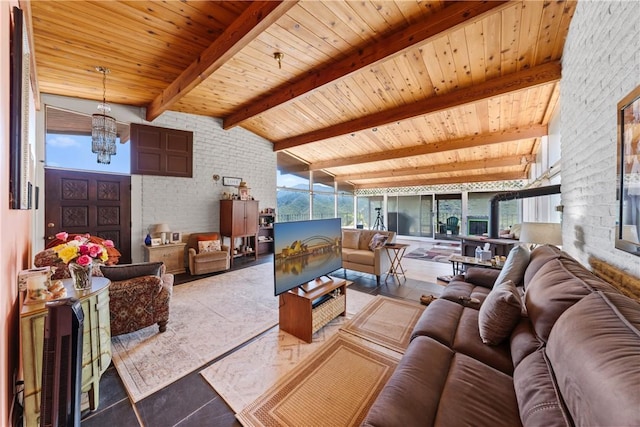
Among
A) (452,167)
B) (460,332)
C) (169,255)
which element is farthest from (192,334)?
(452,167)

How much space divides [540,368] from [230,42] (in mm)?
3491

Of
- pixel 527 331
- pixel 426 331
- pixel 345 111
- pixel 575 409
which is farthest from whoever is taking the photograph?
pixel 345 111

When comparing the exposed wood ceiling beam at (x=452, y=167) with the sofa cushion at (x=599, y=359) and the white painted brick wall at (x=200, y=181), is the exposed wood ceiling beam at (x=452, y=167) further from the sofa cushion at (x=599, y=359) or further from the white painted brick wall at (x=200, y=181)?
the sofa cushion at (x=599, y=359)

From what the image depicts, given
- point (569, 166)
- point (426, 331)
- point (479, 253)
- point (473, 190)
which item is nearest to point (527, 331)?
point (426, 331)

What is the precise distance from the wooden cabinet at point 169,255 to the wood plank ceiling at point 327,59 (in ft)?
8.21

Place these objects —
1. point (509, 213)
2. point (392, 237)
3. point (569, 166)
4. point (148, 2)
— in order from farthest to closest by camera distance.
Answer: point (509, 213)
point (392, 237)
point (569, 166)
point (148, 2)

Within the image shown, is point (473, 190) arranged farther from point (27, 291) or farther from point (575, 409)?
point (27, 291)

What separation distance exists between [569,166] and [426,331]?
2.54 metres

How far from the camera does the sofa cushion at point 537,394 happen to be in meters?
0.82

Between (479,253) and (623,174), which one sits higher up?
(623,174)

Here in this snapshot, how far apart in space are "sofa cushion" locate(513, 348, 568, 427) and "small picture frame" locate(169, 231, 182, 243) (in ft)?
17.4

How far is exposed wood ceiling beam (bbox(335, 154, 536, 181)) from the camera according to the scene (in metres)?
5.99

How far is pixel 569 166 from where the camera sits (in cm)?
253

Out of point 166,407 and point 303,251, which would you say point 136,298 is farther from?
point 303,251
